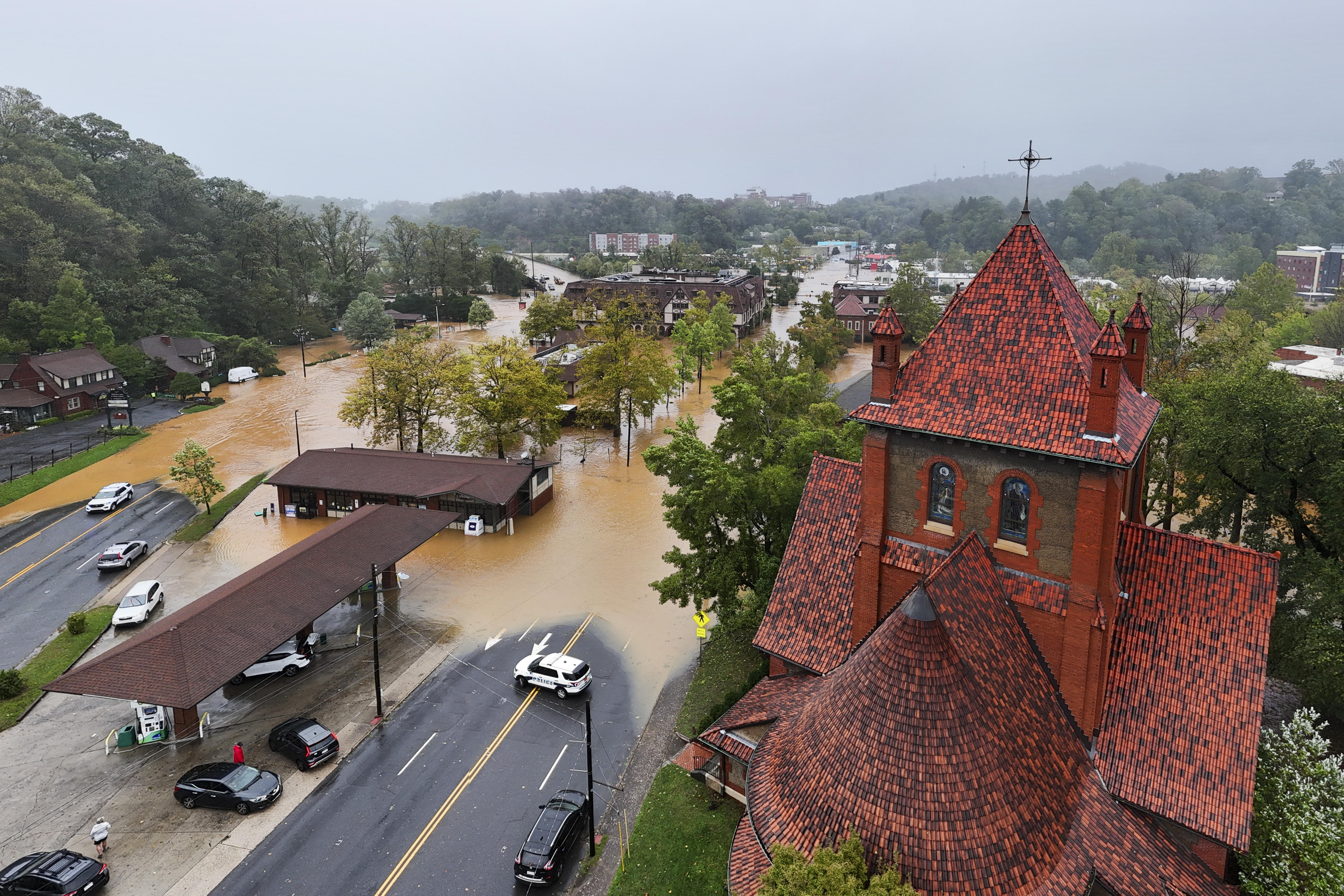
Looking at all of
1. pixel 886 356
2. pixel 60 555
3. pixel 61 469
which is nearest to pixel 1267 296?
pixel 886 356

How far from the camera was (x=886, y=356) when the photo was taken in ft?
67.8

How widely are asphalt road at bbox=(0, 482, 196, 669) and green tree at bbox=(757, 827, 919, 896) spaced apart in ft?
120

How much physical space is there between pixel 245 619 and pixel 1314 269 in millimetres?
187925

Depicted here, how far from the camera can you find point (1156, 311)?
66.6 m

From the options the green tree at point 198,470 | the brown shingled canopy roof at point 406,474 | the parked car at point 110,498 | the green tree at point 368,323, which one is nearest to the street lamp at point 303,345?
the green tree at point 368,323

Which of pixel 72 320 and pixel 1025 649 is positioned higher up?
pixel 72 320

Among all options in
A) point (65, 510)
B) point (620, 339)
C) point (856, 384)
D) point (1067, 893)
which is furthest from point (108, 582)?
point (856, 384)

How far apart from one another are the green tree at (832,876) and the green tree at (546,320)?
94.3 meters

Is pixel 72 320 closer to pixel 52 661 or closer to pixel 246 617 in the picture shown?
pixel 52 661

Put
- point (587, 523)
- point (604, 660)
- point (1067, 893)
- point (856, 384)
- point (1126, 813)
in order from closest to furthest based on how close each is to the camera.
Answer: point (1067, 893), point (1126, 813), point (604, 660), point (587, 523), point (856, 384)

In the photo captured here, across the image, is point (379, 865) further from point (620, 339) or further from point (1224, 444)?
point (620, 339)

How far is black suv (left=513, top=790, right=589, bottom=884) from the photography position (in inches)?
912

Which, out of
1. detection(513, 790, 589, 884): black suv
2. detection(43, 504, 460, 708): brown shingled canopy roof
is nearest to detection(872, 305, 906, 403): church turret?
detection(513, 790, 589, 884): black suv

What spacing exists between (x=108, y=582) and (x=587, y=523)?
2641 centimetres
